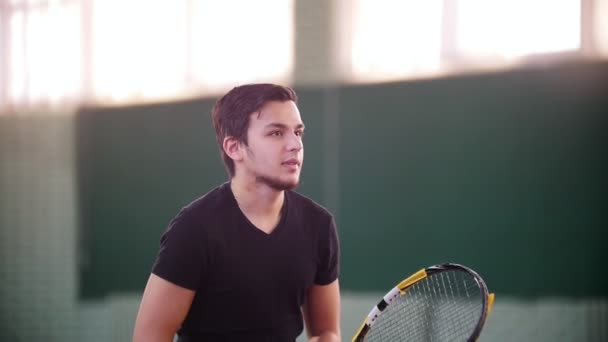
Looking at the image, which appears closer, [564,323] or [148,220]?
[564,323]

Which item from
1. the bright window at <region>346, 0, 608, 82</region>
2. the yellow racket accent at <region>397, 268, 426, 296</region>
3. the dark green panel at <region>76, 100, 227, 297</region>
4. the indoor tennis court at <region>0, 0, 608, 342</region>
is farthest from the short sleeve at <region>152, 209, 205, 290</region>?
the dark green panel at <region>76, 100, 227, 297</region>

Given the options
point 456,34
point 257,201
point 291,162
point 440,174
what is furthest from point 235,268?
point 456,34

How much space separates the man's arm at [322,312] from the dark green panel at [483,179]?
3.88ft

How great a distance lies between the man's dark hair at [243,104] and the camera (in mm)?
1726

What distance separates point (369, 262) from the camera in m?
3.12

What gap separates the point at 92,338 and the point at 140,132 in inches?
41.3

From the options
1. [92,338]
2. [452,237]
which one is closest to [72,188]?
[92,338]

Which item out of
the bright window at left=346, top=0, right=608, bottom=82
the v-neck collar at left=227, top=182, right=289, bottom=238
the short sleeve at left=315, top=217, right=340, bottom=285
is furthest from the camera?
the bright window at left=346, top=0, right=608, bottom=82

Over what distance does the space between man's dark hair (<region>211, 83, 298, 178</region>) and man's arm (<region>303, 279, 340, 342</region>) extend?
380mm

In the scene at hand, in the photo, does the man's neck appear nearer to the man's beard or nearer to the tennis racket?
the man's beard

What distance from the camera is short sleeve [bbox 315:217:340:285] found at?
182cm

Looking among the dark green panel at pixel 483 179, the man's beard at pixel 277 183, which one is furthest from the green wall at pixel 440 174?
the man's beard at pixel 277 183

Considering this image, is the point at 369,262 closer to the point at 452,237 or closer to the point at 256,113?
the point at 452,237

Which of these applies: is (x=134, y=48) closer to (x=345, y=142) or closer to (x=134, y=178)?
(x=134, y=178)
